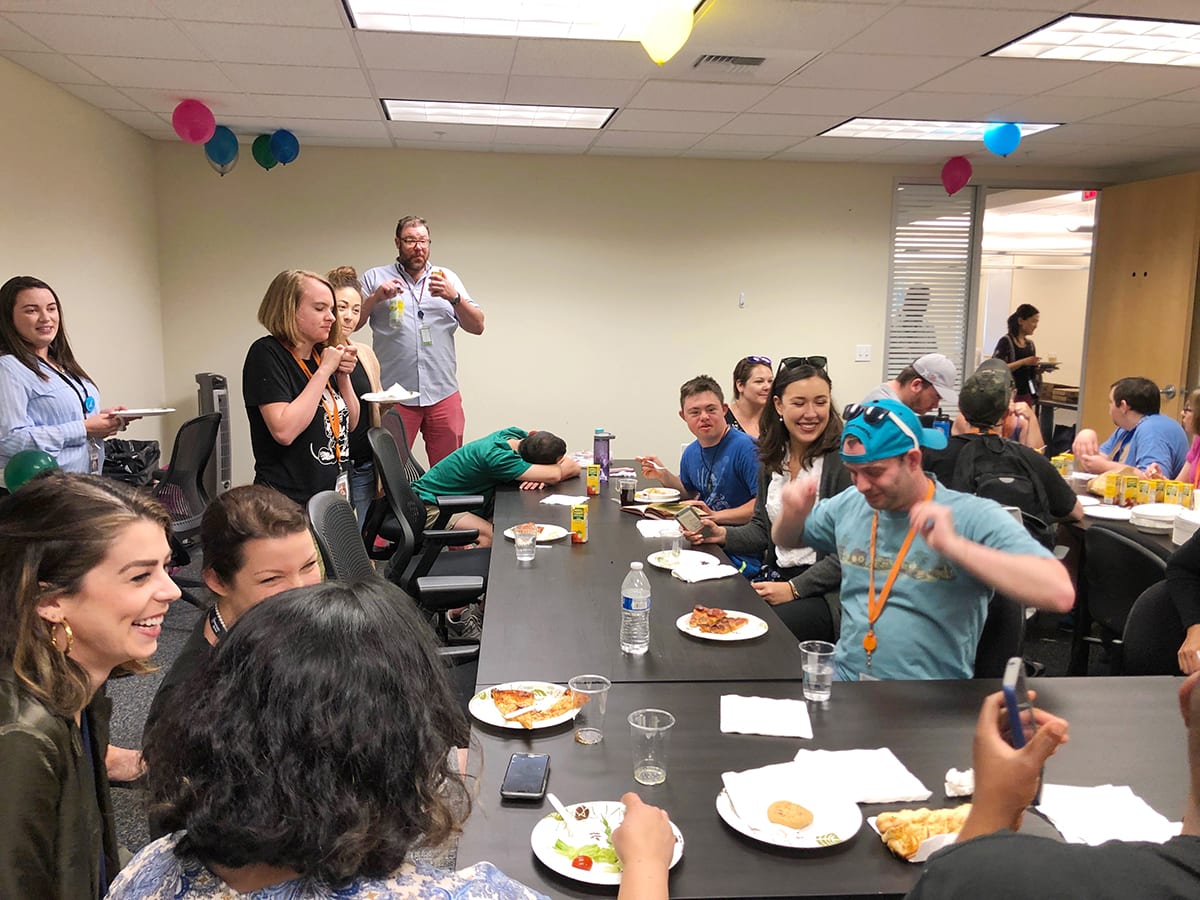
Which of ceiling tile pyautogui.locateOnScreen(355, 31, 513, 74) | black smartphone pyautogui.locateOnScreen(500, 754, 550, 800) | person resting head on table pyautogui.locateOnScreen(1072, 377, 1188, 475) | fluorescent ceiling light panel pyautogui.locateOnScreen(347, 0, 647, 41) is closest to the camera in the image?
black smartphone pyautogui.locateOnScreen(500, 754, 550, 800)

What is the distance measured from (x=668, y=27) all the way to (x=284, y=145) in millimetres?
3569

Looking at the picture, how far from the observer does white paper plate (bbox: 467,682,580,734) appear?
1626mm

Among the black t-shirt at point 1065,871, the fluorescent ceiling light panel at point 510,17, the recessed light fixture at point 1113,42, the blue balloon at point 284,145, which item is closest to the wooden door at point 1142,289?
the recessed light fixture at point 1113,42

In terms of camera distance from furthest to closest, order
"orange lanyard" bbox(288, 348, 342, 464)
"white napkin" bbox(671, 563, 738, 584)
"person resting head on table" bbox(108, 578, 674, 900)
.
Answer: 1. "orange lanyard" bbox(288, 348, 342, 464)
2. "white napkin" bbox(671, 563, 738, 584)
3. "person resting head on table" bbox(108, 578, 674, 900)

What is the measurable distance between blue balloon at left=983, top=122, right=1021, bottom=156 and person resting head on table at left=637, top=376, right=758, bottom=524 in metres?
3.06

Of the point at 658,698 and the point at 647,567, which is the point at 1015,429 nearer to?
the point at 647,567

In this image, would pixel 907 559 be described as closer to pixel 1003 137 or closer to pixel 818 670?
pixel 818 670

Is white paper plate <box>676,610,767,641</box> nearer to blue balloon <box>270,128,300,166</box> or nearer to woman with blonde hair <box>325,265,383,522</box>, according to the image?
woman with blonde hair <box>325,265,383,522</box>

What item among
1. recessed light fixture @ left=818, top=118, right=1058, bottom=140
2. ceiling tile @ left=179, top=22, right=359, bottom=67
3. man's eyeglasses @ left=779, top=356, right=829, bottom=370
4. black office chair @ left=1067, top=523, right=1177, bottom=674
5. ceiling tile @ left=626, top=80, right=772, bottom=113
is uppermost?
recessed light fixture @ left=818, top=118, right=1058, bottom=140

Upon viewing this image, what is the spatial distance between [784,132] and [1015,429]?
2.54 meters

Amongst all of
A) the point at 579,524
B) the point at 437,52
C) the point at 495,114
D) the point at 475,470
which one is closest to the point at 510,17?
the point at 437,52

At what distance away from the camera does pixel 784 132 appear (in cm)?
573

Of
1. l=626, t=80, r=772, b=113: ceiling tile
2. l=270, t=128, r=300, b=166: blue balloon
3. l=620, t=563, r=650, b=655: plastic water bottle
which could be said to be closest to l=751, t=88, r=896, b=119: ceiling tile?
l=626, t=80, r=772, b=113: ceiling tile

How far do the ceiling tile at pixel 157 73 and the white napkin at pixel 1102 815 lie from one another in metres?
4.67
